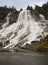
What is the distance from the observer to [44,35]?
7769cm

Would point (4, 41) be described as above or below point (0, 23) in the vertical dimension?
below

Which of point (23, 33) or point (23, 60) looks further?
point (23, 33)

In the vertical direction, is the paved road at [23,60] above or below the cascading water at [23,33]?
below

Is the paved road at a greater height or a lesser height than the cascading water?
lesser

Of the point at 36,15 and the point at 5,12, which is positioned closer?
the point at 36,15

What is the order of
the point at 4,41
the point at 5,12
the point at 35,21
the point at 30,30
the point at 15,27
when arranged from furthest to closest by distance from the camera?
the point at 5,12, the point at 35,21, the point at 15,27, the point at 30,30, the point at 4,41

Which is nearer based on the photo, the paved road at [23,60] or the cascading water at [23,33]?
the paved road at [23,60]

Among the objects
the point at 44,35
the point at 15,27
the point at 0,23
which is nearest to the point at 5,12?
the point at 0,23

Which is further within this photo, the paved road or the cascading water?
the cascading water

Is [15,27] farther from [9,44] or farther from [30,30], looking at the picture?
[9,44]

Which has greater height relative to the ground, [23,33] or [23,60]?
[23,33]

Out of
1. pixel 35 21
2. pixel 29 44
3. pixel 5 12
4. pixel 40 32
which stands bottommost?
pixel 29 44

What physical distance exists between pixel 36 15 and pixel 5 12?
22.1 m

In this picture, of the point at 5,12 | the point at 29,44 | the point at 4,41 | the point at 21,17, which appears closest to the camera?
the point at 29,44
